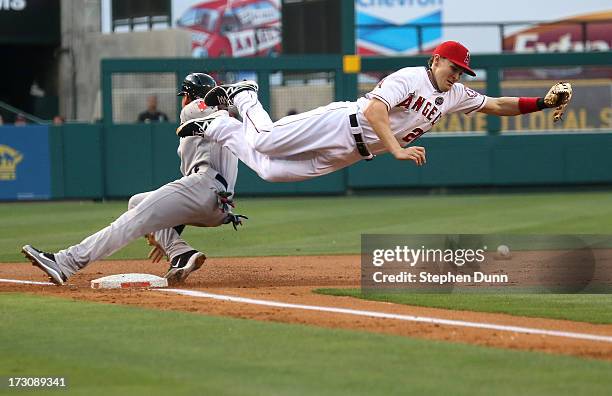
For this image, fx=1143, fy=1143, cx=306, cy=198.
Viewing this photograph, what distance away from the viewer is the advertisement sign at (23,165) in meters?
21.0

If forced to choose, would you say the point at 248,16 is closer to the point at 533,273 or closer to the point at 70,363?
the point at 533,273

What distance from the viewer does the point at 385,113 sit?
826cm

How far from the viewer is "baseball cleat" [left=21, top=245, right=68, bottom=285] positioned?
8.64 meters

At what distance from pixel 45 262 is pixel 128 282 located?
0.68m

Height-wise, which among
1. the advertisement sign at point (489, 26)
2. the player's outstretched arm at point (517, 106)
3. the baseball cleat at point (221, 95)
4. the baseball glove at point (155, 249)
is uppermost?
the advertisement sign at point (489, 26)

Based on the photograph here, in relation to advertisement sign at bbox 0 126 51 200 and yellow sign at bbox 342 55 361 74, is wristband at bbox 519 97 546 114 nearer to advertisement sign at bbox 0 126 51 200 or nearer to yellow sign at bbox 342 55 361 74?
yellow sign at bbox 342 55 361 74

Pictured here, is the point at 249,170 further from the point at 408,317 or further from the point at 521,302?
the point at 408,317

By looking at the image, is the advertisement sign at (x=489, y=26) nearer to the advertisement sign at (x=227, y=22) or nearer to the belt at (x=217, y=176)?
the advertisement sign at (x=227, y=22)

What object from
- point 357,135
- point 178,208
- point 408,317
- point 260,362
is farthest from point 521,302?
point 260,362

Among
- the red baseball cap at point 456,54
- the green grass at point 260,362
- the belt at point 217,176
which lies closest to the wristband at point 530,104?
the red baseball cap at point 456,54

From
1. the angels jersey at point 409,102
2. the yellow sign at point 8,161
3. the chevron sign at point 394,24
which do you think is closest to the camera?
the angels jersey at point 409,102

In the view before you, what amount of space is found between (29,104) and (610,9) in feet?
45.0

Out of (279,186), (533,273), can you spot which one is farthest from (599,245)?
(279,186)

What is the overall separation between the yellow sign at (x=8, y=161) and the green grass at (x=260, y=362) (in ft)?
47.2
